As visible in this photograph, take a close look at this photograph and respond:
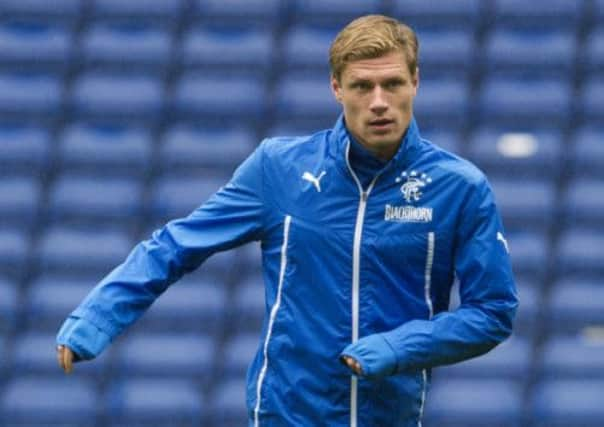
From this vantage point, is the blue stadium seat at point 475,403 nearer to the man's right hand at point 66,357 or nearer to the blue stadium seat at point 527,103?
the blue stadium seat at point 527,103

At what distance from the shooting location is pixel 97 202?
8.38 meters

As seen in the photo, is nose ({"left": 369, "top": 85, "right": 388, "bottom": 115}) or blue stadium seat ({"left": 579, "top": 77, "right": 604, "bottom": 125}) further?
blue stadium seat ({"left": 579, "top": 77, "right": 604, "bottom": 125})

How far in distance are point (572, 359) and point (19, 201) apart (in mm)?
2892

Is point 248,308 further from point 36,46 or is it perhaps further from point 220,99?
point 36,46

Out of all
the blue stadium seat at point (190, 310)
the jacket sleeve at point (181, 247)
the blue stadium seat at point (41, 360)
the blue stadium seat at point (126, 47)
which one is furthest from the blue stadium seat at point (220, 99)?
the jacket sleeve at point (181, 247)

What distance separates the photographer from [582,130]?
8375 mm

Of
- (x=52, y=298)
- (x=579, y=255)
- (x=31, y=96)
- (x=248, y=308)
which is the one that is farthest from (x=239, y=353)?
(x=31, y=96)

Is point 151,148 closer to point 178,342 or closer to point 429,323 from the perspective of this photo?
point 178,342

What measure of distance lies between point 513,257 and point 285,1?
6.88ft

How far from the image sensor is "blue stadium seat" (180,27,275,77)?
885 centimetres

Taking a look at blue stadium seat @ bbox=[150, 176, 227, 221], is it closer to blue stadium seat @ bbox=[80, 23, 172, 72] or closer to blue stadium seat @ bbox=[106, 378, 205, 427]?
blue stadium seat @ bbox=[80, 23, 172, 72]

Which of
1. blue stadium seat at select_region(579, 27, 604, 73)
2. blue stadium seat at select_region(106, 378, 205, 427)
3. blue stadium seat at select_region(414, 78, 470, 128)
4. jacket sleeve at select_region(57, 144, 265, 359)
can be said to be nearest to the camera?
jacket sleeve at select_region(57, 144, 265, 359)

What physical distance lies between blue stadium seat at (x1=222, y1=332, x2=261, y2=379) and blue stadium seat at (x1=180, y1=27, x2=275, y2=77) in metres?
1.66

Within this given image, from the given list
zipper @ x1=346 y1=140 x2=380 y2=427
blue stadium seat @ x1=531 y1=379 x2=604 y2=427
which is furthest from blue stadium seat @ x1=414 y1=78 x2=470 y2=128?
zipper @ x1=346 y1=140 x2=380 y2=427
